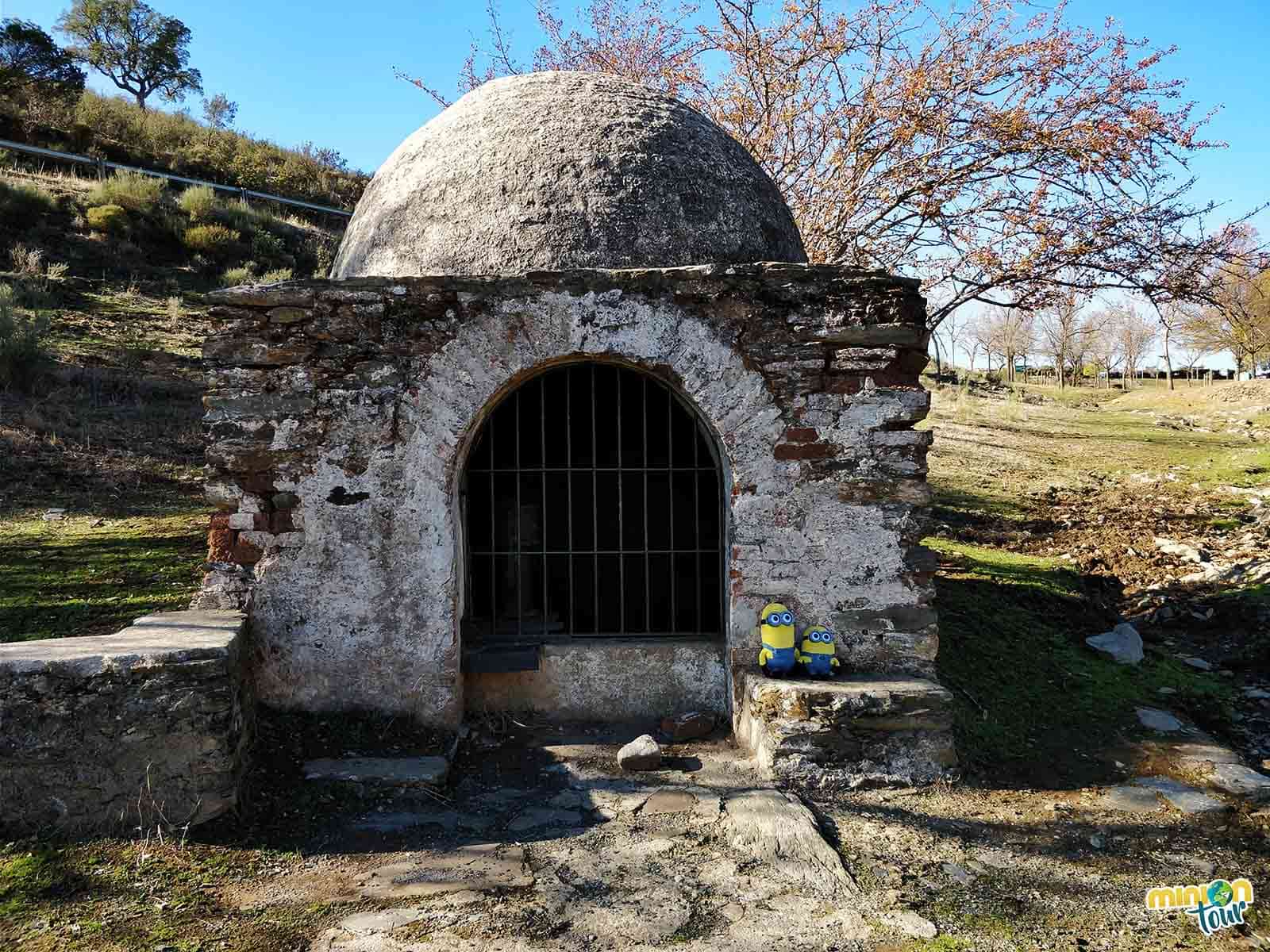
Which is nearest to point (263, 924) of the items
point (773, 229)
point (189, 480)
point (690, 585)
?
point (690, 585)

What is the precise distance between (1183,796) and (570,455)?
139 inches

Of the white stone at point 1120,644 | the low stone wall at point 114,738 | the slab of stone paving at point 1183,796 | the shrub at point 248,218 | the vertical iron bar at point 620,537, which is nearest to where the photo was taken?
the low stone wall at point 114,738

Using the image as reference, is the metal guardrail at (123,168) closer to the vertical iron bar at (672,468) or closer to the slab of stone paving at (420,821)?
the vertical iron bar at (672,468)

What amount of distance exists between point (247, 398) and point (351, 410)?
0.53m

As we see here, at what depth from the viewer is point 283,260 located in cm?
1730

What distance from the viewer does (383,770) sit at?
12.9 ft

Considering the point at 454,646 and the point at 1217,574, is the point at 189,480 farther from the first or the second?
the point at 1217,574

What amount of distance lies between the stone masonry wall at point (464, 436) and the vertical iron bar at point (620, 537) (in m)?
0.49

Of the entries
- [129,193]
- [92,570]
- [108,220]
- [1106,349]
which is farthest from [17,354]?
[1106,349]

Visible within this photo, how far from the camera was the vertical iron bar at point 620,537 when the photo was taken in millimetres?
4777

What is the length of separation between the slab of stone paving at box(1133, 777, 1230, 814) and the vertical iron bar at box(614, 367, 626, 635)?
2.80m

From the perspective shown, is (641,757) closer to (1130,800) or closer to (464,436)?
(464,436)

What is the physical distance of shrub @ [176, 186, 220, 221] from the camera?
683 inches

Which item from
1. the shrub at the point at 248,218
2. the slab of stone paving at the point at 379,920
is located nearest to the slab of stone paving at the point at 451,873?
the slab of stone paving at the point at 379,920
